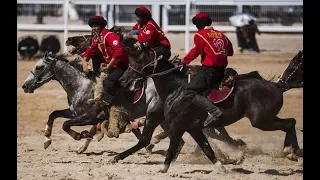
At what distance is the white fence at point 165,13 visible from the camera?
96.8 feet

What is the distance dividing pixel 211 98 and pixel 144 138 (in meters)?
1.40

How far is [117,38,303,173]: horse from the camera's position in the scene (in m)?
11.4

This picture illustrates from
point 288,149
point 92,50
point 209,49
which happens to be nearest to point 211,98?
point 209,49

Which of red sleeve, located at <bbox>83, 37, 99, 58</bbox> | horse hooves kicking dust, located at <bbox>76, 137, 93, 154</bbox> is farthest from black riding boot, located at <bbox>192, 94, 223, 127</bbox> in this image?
horse hooves kicking dust, located at <bbox>76, 137, 93, 154</bbox>

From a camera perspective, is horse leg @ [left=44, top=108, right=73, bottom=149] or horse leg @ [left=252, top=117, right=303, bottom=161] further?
horse leg @ [left=44, top=108, right=73, bottom=149]

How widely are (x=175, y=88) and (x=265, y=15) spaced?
2105 centimetres

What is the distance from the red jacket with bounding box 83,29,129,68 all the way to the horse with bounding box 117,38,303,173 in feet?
1.10

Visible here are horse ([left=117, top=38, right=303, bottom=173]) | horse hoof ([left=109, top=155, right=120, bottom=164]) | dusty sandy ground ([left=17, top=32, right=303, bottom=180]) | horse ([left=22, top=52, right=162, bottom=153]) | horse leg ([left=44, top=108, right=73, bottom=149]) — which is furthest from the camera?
horse leg ([left=44, top=108, right=73, bottom=149])

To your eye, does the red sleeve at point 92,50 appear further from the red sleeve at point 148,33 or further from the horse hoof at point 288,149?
the horse hoof at point 288,149

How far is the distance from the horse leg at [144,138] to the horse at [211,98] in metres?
0.67

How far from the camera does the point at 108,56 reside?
12555 mm

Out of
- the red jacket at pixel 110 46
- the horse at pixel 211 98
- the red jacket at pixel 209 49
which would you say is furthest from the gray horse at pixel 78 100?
the red jacket at pixel 209 49

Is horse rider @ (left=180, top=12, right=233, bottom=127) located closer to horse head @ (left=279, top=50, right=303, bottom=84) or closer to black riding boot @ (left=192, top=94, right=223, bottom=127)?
black riding boot @ (left=192, top=94, right=223, bottom=127)
